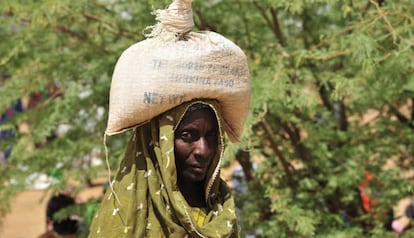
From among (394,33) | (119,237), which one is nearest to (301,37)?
(394,33)

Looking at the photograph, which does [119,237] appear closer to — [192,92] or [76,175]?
[192,92]

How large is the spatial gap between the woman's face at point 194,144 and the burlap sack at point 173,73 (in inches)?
2.9

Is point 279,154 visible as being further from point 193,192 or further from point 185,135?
point 185,135

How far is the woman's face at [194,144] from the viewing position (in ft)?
8.71

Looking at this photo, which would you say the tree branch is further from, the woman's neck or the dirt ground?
the dirt ground

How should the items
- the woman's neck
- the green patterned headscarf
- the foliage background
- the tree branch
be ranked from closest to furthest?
1. the green patterned headscarf
2. the woman's neck
3. the foliage background
4. the tree branch

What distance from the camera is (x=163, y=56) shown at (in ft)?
8.70

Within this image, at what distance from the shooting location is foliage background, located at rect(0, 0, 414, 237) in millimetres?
4203

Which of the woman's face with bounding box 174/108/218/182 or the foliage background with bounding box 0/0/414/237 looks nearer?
the woman's face with bounding box 174/108/218/182

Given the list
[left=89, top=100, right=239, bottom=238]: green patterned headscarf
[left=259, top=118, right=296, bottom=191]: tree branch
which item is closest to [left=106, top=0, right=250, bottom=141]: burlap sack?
[left=89, top=100, right=239, bottom=238]: green patterned headscarf

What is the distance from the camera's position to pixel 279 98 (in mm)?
4109

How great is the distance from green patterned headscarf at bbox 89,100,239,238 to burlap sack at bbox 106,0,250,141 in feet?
0.19

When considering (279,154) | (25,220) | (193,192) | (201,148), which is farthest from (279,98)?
(25,220)

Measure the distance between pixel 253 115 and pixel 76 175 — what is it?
4.23ft
